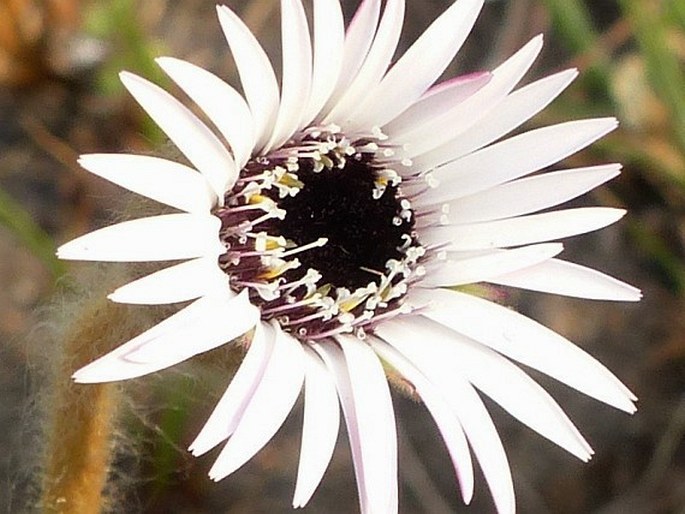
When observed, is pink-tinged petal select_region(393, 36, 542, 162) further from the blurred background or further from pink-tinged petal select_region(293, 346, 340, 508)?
the blurred background

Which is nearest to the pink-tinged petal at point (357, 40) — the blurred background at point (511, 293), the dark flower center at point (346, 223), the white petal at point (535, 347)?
the dark flower center at point (346, 223)

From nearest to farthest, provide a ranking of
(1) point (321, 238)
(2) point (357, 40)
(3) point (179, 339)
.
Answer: (3) point (179, 339) < (2) point (357, 40) < (1) point (321, 238)

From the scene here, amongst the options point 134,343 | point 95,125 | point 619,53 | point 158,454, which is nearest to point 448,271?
point 134,343

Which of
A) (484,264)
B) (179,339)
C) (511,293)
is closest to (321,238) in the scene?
(484,264)

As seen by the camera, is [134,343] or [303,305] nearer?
[134,343]

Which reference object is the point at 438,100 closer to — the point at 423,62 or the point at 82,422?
the point at 423,62

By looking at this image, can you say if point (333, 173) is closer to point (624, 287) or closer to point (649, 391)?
point (624, 287)
